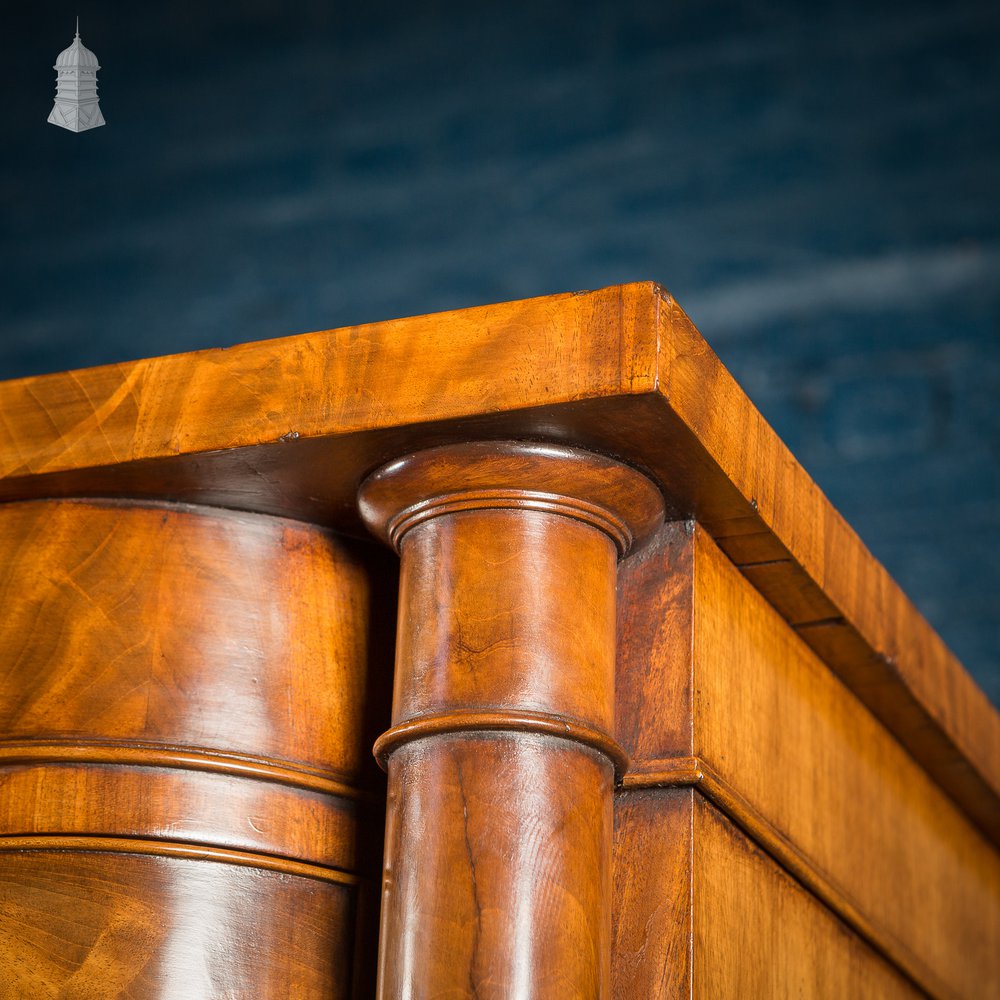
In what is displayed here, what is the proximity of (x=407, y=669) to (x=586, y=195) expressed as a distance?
6.86ft

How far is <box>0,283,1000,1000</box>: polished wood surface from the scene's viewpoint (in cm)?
80

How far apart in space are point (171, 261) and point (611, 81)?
94cm

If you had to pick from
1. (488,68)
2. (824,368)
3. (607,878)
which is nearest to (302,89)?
(488,68)

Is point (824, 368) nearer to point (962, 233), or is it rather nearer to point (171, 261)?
point (962, 233)

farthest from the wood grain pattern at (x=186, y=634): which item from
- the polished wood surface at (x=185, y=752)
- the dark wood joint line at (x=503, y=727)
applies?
the dark wood joint line at (x=503, y=727)

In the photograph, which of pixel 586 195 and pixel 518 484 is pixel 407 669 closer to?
pixel 518 484

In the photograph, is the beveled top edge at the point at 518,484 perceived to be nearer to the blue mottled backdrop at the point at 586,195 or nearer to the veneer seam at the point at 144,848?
the veneer seam at the point at 144,848

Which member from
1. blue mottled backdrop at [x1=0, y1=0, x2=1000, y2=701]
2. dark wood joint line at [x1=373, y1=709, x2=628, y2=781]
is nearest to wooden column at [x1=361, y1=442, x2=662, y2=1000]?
dark wood joint line at [x1=373, y1=709, x2=628, y2=781]

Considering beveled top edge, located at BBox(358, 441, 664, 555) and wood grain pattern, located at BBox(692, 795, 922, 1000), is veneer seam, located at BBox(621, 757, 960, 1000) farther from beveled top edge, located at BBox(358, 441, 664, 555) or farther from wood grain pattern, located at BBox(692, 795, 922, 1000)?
beveled top edge, located at BBox(358, 441, 664, 555)

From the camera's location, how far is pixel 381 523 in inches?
35.7

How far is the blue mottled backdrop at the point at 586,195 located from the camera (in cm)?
263

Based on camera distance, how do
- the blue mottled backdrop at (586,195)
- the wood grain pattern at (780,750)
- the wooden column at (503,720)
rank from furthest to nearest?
the blue mottled backdrop at (586,195)
the wood grain pattern at (780,750)
the wooden column at (503,720)

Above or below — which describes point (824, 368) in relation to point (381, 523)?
above

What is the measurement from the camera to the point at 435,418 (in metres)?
0.83
